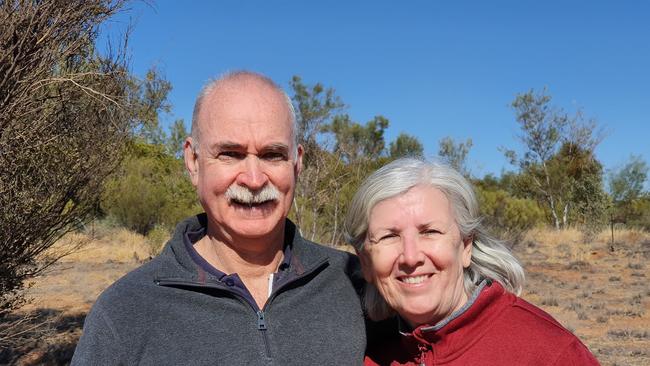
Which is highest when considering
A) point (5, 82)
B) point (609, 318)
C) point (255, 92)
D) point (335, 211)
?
point (5, 82)

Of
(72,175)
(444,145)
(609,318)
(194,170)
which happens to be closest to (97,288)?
(72,175)

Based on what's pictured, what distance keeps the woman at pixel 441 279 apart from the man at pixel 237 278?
26 centimetres

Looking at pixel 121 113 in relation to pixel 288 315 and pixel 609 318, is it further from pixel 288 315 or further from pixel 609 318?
pixel 609 318

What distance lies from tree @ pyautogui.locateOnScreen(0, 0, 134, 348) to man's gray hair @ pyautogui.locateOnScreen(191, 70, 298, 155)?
2441mm

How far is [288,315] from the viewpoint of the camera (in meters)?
2.39

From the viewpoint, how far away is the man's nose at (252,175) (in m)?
2.46

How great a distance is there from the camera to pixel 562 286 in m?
13.9

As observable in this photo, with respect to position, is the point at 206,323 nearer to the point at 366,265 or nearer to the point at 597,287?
the point at 366,265

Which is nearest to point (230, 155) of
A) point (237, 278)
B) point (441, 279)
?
point (237, 278)

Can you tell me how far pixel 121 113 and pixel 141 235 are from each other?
1485 cm

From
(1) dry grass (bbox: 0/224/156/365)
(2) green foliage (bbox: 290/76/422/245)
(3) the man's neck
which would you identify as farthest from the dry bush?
(3) the man's neck

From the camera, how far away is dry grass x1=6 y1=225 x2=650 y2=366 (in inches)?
350

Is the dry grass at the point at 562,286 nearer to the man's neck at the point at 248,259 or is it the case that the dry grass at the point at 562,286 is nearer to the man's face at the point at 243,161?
the man's neck at the point at 248,259

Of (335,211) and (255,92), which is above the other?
(255,92)
